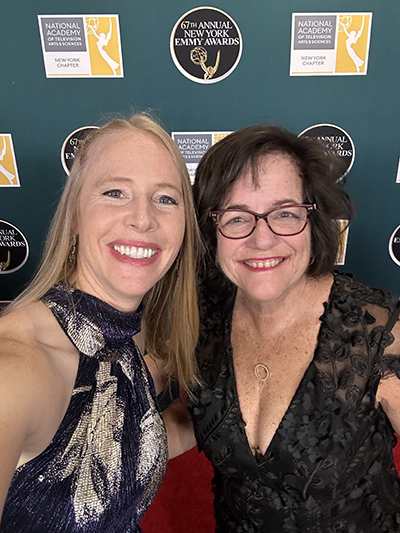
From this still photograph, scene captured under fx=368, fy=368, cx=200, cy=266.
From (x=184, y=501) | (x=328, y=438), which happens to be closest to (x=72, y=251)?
(x=328, y=438)

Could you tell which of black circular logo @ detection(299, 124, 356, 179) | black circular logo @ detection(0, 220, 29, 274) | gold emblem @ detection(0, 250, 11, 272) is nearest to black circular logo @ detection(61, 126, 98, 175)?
black circular logo @ detection(0, 220, 29, 274)

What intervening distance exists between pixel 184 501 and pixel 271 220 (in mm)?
Result: 1441

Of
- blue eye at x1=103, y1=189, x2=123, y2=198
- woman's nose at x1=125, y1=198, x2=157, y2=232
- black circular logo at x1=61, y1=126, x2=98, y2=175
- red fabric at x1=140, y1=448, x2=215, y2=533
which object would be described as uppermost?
black circular logo at x1=61, y1=126, x2=98, y2=175

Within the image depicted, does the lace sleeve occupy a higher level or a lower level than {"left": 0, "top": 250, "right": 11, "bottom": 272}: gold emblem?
higher

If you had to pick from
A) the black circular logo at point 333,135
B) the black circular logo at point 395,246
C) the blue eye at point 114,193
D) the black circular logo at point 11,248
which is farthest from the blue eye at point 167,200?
the black circular logo at point 395,246

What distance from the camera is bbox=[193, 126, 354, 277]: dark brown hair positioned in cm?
102

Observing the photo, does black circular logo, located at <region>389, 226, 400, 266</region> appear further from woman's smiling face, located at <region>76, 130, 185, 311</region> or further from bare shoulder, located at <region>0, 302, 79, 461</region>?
bare shoulder, located at <region>0, 302, 79, 461</region>

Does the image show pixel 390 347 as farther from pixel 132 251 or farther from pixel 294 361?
pixel 132 251

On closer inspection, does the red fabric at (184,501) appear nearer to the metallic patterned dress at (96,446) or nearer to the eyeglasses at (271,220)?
the metallic patterned dress at (96,446)

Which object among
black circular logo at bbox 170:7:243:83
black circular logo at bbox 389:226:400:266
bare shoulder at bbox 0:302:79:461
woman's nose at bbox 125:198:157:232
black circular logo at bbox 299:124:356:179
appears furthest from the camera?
black circular logo at bbox 389:226:400:266

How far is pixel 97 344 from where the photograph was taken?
88 centimetres

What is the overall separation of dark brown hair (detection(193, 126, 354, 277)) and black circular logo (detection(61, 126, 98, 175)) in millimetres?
762

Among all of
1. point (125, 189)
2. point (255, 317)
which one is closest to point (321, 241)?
point (255, 317)

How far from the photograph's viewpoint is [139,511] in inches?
38.9
